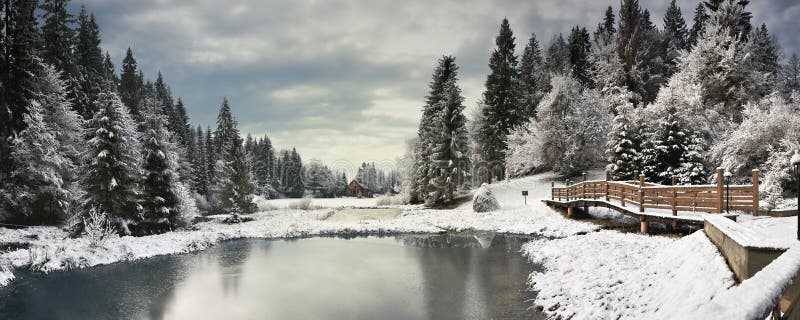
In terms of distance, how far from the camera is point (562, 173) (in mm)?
44844

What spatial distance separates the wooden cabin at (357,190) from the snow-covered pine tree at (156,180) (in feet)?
233

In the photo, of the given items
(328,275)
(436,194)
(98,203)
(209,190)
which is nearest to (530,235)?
(328,275)

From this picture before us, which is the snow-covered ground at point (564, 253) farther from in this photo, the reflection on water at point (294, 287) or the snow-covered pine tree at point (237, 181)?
the snow-covered pine tree at point (237, 181)

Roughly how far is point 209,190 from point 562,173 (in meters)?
47.7

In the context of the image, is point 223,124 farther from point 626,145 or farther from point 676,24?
point 676,24

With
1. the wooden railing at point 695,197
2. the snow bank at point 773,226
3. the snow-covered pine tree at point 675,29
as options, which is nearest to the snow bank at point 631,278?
the snow bank at point 773,226

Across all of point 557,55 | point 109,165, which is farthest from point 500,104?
point 109,165

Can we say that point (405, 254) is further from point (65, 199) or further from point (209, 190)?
point (209, 190)

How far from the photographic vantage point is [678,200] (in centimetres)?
1647

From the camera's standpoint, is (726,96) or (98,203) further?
(726,96)

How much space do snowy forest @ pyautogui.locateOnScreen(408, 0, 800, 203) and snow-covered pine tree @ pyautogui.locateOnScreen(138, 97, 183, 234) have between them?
2304cm

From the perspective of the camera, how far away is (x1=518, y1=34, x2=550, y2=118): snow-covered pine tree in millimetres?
53375

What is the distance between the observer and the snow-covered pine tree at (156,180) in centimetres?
2800

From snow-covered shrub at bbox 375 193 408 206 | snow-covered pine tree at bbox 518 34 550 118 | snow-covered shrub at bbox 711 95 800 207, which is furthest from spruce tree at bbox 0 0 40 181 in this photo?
snow-covered pine tree at bbox 518 34 550 118
